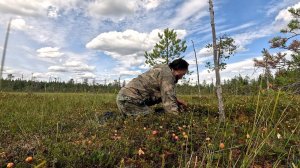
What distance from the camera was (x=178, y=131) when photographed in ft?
22.1

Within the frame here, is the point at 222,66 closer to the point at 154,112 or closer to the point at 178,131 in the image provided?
the point at 154,112

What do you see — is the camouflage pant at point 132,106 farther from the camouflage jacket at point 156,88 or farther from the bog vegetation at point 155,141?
the bog vegetation at point 155,141

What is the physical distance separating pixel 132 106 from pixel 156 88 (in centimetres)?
84

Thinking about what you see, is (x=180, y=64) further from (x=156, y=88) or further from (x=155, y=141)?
(x=155, y=141)

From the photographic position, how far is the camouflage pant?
27.5 feet

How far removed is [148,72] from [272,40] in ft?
13.5

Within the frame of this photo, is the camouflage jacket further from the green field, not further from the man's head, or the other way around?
the green field

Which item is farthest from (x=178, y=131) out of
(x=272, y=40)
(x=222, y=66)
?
(x=222, y=66)

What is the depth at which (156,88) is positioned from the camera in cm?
823

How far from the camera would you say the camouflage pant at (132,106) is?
838 centimetres

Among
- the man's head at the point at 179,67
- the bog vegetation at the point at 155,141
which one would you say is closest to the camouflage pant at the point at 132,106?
the bog vegetation at the point at 155,141

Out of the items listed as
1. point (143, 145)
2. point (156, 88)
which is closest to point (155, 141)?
point (143, 145)

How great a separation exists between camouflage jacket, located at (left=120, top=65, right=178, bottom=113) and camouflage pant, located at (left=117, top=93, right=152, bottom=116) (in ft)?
0.30

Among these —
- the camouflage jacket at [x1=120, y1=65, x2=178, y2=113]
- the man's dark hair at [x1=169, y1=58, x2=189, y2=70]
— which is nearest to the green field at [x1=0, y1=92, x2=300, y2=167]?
the camouflage jacket at [x1=120, y1=65, x2=178, y2=113]
